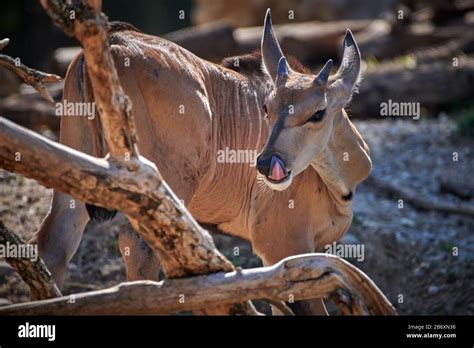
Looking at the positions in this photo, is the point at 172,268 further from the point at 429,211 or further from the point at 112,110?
the point at 429,211

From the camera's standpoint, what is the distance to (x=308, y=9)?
68.8 ft

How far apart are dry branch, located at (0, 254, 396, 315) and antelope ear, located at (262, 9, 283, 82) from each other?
5.93 feet

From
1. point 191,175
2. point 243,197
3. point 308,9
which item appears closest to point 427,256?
point 243,197

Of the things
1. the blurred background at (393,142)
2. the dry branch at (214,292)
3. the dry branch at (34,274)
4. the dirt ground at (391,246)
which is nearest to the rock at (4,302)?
the dirt ground at (391,246)

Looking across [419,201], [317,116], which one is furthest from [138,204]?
[419,201]

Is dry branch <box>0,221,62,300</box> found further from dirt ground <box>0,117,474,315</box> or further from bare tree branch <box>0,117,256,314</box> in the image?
dirt ground <box>0,117,474,315</box>

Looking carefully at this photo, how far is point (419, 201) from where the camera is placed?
945 centimetres

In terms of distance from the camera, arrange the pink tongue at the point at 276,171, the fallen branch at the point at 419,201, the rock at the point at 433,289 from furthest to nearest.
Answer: the fallen branch at the point at 419,201 → the rock at the point at 433,289 → the pink tongue at the point at 276,171

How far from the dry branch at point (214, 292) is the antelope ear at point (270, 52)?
71.1 inches

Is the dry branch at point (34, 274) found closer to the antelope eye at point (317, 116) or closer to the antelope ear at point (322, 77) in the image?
the antelope eye at point (317, 116)

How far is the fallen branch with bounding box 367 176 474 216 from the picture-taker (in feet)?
30.4

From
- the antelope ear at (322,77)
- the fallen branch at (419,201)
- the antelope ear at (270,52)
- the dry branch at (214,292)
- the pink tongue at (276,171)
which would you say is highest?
the antelope ear at (270,52)

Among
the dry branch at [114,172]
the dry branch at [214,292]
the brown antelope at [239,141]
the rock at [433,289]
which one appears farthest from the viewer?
the rock at [433,289]

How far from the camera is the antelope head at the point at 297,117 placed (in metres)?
5.77
